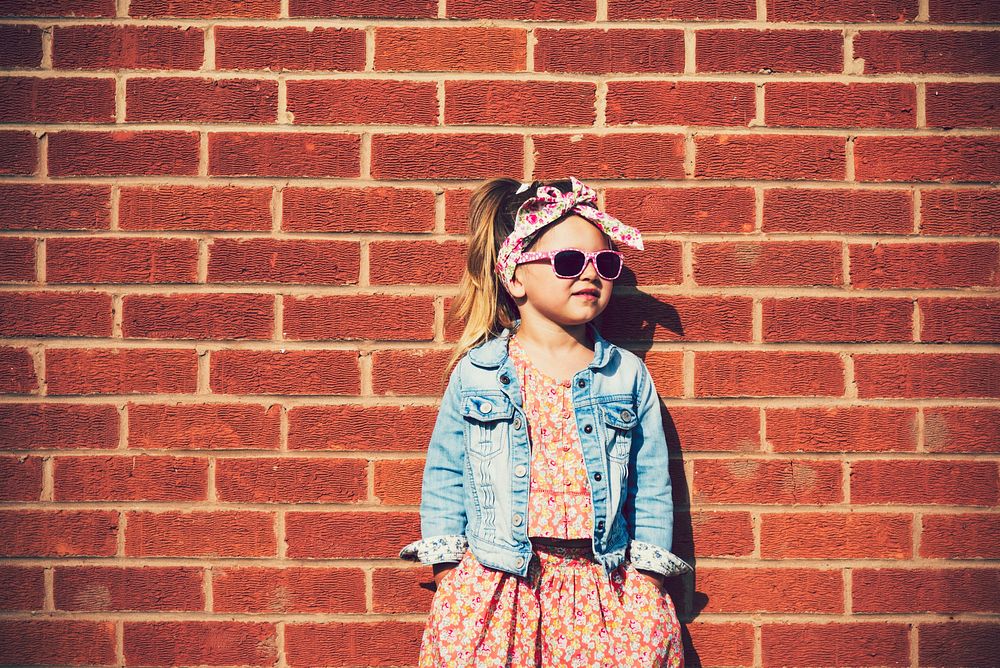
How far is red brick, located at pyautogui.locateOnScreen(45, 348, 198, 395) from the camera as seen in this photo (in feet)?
8.56

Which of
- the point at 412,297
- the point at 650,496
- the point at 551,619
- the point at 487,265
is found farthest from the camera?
the point at 412,297

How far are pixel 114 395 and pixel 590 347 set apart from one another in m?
1.43

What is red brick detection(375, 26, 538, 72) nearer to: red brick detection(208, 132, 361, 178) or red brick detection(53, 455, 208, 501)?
red brick detection(208, 132, 361, 178)

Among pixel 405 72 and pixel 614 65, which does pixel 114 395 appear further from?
pixel 614 65

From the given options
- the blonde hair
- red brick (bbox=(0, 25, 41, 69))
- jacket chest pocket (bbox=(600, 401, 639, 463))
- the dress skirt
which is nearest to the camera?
the dress skirt

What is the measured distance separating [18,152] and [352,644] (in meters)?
1.79

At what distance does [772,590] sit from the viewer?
263 cm

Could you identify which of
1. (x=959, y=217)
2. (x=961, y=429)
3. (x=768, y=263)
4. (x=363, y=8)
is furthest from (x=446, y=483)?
(x=959, y=217)

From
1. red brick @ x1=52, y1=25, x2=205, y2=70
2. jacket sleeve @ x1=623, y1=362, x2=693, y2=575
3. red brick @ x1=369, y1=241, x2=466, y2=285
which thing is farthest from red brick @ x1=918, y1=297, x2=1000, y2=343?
red brick @ x1=52, y1=25, x2=205, y2=70

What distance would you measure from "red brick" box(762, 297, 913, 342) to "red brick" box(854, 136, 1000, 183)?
1.27 ft

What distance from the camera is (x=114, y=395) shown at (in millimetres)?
2615

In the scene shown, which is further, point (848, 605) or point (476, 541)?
point (848, 605)

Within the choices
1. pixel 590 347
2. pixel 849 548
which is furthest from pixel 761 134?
pixel 849 548

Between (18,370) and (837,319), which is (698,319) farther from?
(18,370)
